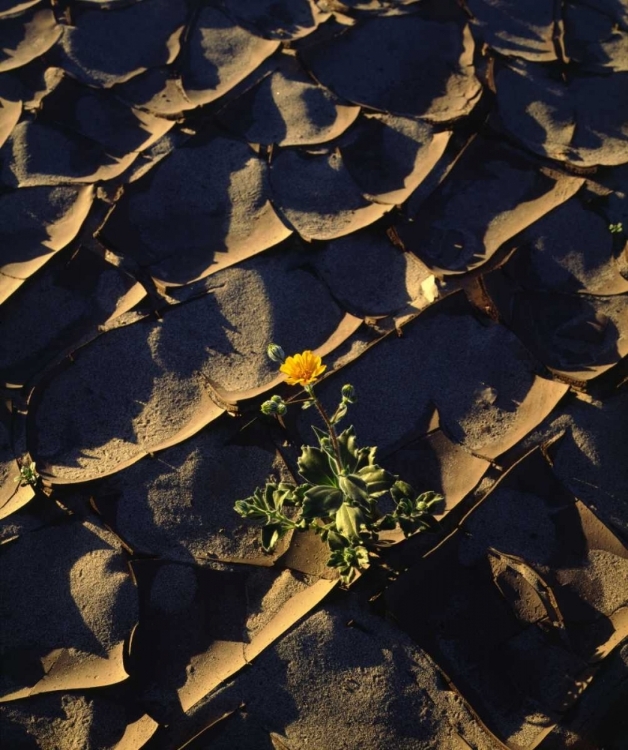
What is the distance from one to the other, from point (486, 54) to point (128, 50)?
1.25 meters

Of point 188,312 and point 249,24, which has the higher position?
point 249,24

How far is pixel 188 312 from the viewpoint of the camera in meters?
2.10

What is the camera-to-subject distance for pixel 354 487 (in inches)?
64.4

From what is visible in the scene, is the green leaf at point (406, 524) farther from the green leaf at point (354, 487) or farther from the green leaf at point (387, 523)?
the green leaf at point (354, 487)

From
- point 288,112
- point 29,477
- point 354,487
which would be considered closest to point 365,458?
point 354,487

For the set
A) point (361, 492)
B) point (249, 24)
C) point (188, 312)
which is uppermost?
point (249, 24)

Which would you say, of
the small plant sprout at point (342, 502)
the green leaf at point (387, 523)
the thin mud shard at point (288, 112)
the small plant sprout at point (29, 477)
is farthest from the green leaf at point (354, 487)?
the thin mud shard at point (288, 112)

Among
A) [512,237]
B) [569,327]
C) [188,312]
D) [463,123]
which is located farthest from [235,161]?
[569,327]

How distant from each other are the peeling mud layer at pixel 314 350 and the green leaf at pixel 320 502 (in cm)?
28

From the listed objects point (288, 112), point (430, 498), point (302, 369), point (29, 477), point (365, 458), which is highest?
point (288, 112)

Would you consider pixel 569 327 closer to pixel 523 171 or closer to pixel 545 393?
pixel 545 393

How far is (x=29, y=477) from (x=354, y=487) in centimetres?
93

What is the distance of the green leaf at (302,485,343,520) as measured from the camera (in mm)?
1633

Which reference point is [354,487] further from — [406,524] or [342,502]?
[406,524]
